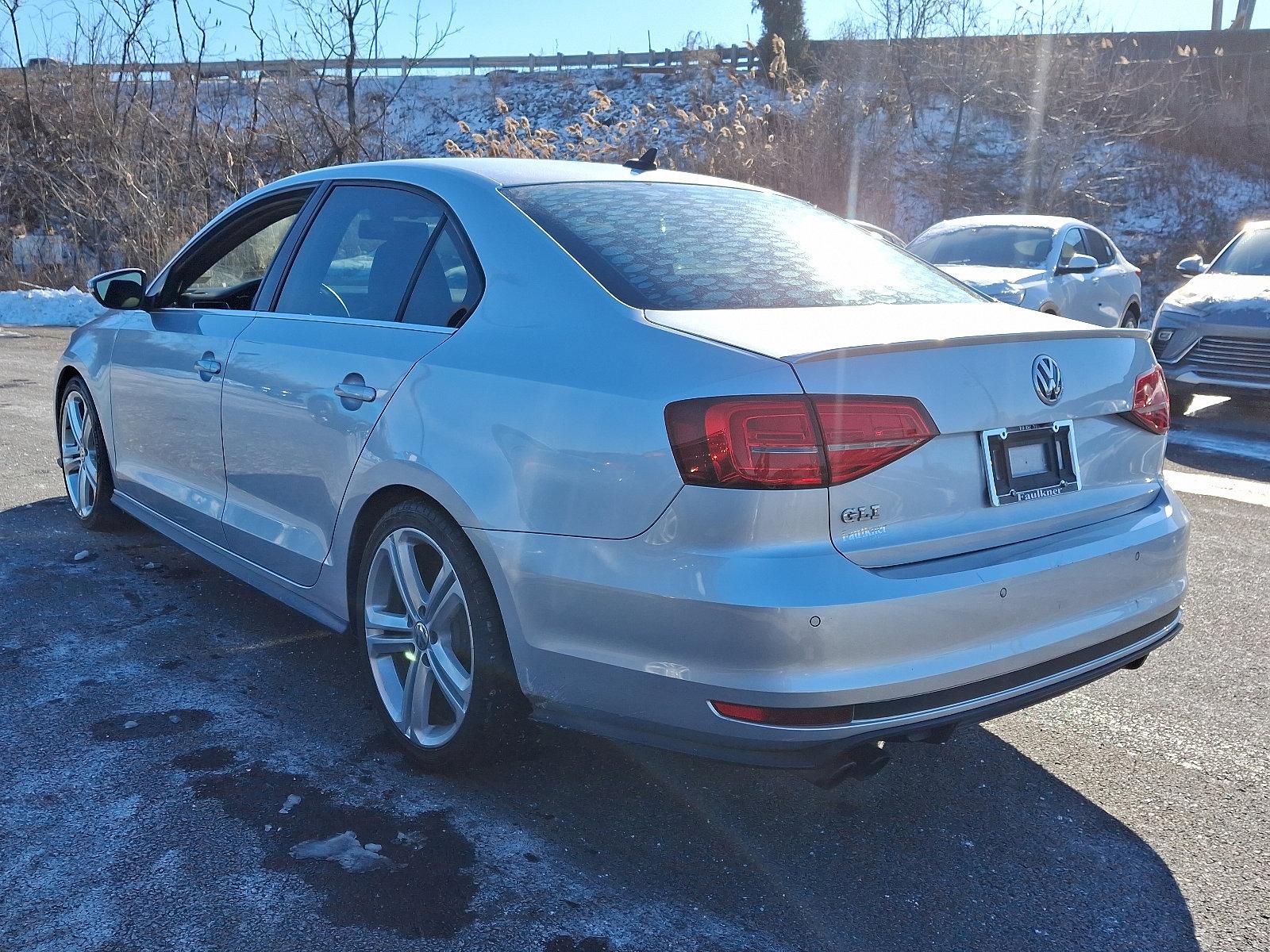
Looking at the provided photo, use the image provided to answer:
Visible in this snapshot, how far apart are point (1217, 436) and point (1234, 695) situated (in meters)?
5.60

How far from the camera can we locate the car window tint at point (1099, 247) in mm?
11805

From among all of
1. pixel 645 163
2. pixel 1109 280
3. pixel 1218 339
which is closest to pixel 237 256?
pixel 645 163

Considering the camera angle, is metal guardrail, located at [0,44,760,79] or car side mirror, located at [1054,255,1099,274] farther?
metal guardrail, located at [0,44,760,79]

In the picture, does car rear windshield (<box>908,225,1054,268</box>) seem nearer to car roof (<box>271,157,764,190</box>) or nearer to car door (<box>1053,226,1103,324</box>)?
car door (<box>1053,226,1103,324</box>)

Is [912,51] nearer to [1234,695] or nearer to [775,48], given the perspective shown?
[775,48]

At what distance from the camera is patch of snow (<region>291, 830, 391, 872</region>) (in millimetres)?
2744

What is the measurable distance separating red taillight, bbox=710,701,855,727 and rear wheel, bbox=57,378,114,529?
3.84 m

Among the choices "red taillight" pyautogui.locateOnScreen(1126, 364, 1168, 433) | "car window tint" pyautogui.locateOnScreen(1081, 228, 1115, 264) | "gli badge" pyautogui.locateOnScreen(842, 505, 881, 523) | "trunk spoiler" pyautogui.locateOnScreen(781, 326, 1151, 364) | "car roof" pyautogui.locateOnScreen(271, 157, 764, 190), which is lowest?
"car window tint" pyautogui.locateOnScreen(1081, 228, 1115, 264)

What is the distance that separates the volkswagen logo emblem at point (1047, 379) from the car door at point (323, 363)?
60.1 inches

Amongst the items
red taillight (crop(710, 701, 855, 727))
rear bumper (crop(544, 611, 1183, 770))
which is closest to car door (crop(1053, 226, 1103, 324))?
rear bumper (crop(544, 611, 1183, 770))

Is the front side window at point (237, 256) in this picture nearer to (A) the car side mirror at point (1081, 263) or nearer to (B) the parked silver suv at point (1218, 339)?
(B) the parked silver suv at point (1218, 339)

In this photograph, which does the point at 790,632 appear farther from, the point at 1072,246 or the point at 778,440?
the point at 1072,246

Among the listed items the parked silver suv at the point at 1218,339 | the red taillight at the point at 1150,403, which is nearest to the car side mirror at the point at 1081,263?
the parked silver suv at the point at 1218,339

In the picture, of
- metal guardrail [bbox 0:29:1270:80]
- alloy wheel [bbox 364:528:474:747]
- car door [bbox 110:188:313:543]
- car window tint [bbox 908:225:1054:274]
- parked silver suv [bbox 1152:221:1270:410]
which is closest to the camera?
alloy wheel [bbox 364:528:474:747]
